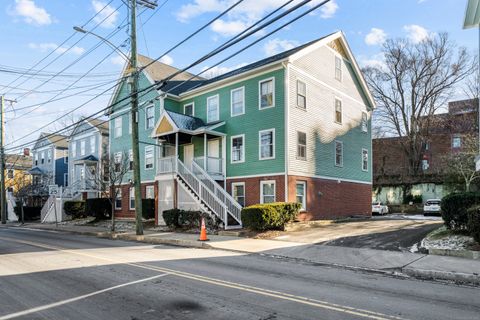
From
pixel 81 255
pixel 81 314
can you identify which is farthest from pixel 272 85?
pixel 81 314

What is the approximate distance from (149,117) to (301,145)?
1256cm

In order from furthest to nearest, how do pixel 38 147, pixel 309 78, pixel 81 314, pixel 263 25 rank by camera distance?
pixel 38 147 → pixel 309 78 → pixel 263 25 → pixel 81 314

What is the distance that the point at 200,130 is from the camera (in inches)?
931

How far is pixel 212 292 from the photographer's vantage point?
741 centimetres

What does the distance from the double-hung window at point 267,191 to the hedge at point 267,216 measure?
2646mm

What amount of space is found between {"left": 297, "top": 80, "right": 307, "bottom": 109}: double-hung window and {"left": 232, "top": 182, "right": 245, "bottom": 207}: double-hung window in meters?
5.60

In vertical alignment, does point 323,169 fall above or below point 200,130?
below

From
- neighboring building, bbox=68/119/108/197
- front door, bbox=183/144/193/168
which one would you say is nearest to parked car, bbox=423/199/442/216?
front door, bbox=183/144/193/168

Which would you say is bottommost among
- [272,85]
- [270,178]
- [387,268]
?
[387,268]

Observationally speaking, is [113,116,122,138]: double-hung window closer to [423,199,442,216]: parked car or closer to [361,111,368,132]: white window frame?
[361,111,368,132]: white window frame

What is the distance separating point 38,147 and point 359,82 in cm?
4114

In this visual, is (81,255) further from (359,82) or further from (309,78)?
(359,82)

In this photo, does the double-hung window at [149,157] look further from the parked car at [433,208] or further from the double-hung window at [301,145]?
the parked car at [433,208]

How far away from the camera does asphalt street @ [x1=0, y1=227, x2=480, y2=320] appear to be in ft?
20.2
